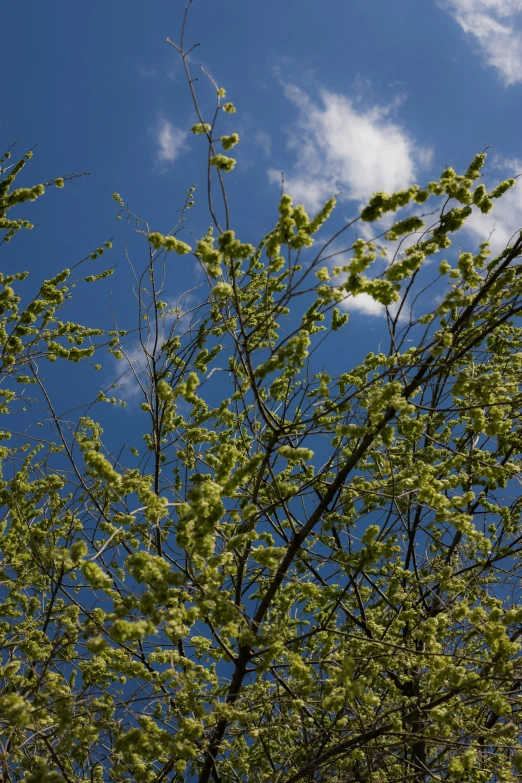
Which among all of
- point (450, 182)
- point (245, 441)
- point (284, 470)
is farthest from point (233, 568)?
point (450, 182)

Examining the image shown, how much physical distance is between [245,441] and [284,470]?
830mm

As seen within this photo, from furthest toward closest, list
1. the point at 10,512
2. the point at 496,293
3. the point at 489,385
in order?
the point at 10,512, the point at 496,293, the point at 489,385

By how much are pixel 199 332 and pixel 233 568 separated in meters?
2.70

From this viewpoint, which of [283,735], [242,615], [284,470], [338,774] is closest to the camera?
[242,615]

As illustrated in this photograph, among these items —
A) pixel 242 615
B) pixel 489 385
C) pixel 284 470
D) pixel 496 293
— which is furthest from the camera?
pixel 284 470

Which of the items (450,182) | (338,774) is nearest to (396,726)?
(338,774)

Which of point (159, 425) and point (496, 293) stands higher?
point (496, 293)

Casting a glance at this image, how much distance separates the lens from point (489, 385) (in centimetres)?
398

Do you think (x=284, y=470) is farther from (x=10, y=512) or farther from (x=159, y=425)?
(x=10, y=512)

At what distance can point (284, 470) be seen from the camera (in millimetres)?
6570

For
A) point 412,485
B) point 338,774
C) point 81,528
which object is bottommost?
point 338,774

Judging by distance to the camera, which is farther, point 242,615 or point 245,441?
point 245,441

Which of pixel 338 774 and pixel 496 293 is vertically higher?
pixel 496 293

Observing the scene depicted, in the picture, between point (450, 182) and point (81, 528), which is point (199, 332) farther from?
point (450, 182)
